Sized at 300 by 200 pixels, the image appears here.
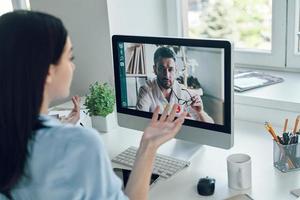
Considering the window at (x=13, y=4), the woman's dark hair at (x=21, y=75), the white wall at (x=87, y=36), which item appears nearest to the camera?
the woman's dark hair at (x=21, y=75)

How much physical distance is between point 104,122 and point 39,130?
3.10 feet

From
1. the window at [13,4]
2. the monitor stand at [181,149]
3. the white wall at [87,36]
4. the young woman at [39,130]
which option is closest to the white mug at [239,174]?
the monitor stand at [181,149]

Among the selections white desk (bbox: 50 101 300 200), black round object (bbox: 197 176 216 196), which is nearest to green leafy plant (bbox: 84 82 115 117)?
white desk (bbox: 50 101 300 200)

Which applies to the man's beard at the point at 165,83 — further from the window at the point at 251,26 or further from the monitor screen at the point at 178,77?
the window at the point at 251,26

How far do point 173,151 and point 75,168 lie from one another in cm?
75

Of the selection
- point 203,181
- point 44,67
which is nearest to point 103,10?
point 203,181

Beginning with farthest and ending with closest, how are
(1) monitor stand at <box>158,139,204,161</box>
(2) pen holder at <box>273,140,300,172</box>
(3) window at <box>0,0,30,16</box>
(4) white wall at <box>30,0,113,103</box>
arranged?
1. (3) window at <box>0,0,30,16</box>
2. (4) white wall at <box>30,0,113,103</box>
3. (1) monitor stand at <box>158,139,204,161</box>
4. (2) pen holder at <box>273,140,300,172</box>

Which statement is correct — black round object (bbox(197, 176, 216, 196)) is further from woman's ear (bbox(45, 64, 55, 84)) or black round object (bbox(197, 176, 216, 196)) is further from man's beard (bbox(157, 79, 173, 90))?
woman's ear (bbox(45, 64, 55, 84))

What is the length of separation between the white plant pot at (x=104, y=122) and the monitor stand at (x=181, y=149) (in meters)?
0.31

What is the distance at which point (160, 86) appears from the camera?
5.10ft

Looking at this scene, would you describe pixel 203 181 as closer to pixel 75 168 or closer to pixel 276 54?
pixel 75 168

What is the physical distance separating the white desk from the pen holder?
0.08ft

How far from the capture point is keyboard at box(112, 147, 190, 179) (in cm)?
148

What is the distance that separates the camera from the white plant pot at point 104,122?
1.89 meters
